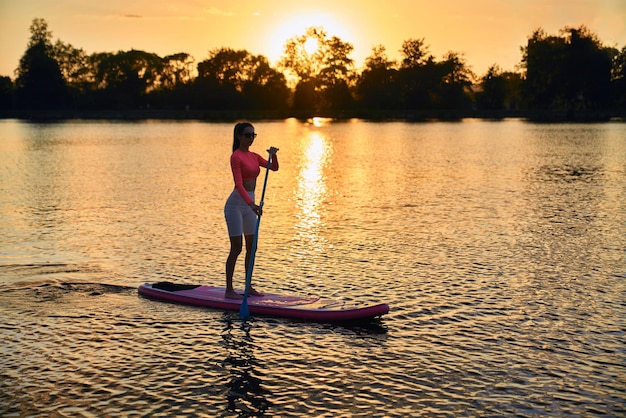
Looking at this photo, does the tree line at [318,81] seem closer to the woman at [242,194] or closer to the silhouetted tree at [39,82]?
the silhouetted tree at [39,82]

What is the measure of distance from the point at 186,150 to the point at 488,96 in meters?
126

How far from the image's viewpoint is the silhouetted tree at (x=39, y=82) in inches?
6358

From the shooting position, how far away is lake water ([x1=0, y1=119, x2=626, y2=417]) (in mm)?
8797

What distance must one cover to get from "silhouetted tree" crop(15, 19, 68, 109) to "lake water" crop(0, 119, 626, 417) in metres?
142

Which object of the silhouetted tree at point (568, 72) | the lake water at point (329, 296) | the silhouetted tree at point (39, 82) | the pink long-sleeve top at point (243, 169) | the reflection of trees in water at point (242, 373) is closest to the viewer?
the reflection of trees in water at point (242, 373)

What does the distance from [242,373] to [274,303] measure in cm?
255

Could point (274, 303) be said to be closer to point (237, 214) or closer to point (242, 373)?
point (237, 214)

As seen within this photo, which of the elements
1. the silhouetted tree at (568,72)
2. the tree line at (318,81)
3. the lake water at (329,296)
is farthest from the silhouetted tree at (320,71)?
the lake water at (329,296)

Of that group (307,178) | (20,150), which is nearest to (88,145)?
(20,150)

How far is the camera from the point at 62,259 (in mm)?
16422

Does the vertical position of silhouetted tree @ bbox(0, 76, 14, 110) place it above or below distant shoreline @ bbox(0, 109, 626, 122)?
above

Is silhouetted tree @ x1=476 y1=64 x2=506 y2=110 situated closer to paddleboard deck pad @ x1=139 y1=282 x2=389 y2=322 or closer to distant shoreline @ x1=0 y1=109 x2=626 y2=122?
distant shoreline @ x1=0 y1=109 x2=626 y2=122

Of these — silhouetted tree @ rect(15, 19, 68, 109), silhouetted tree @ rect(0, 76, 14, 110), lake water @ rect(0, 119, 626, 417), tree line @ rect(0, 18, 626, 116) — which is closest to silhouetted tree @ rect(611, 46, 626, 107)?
tree line @ rect(0, 18, 626, 116)

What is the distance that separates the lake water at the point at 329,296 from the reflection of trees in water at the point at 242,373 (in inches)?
1.3
